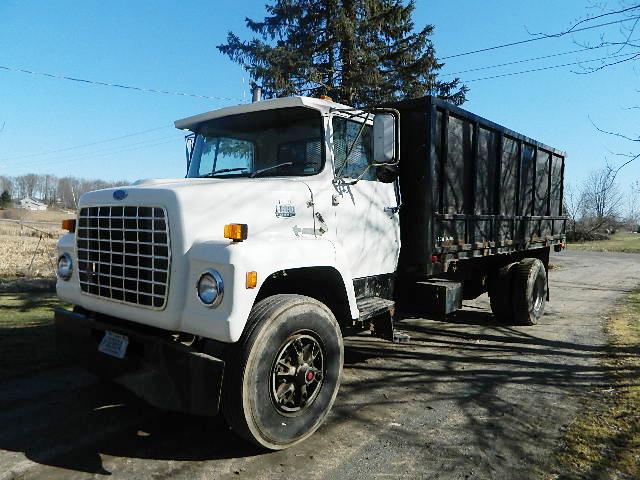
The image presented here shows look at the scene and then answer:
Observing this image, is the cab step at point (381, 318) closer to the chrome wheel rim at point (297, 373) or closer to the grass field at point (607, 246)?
the chrome wheel rim at point (297, 373)

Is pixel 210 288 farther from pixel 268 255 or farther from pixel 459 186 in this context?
pixel 459 186

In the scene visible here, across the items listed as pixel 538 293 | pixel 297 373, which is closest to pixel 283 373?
pixel 297 373

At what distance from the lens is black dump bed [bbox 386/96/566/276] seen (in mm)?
5309

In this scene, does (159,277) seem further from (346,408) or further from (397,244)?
(397,244)

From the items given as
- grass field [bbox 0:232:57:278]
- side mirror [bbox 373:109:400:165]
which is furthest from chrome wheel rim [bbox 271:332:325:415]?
grass field [bbox 0:232:57:278]

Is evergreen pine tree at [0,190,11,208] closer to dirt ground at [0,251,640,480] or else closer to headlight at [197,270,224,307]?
dirt ground at [0,251,640,480]

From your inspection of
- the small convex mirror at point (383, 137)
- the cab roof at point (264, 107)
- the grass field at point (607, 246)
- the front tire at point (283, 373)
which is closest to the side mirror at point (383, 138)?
the small convex mirror at point (383, 137)

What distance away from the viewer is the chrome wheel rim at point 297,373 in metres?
3.42

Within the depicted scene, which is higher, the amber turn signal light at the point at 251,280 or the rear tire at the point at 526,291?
the amber turn signal light at the point at 251,280

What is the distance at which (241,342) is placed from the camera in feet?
10.4

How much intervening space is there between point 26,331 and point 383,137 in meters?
5.19

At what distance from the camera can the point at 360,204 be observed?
4.58 metres

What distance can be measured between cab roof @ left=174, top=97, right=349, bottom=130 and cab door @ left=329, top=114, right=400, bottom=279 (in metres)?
0.16

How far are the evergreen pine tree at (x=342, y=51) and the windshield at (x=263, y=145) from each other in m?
11.4
